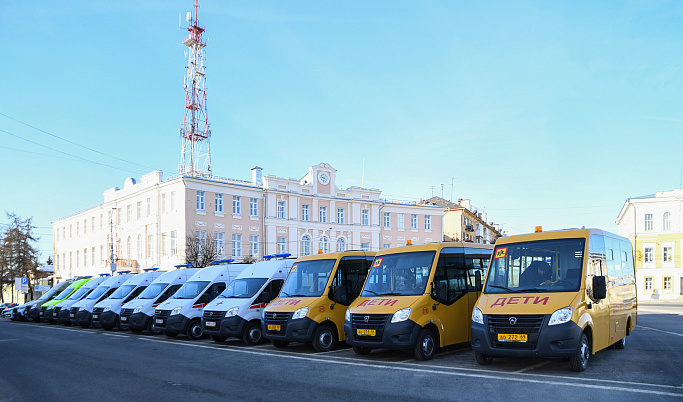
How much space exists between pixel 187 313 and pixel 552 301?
12653 millimetres

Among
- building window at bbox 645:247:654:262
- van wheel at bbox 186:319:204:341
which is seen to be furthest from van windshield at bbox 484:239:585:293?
building window at bbox 645:247:654:262

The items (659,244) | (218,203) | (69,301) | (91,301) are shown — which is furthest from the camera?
(659,244)

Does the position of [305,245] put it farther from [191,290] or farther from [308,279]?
[308,279]

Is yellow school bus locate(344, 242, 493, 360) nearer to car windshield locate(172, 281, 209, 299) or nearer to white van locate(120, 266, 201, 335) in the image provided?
car windshield locate(172, 281, 209, 299)

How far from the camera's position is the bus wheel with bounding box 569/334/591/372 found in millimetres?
10327

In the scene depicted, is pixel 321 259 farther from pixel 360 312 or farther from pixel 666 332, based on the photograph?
pixel 666 332

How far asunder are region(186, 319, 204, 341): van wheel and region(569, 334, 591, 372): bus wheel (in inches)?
495

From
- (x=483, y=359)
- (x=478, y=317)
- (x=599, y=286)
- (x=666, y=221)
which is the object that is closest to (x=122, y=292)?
(x=483, y=359)

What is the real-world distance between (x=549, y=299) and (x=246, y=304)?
9575 millimetres

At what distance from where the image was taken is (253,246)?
54.7m

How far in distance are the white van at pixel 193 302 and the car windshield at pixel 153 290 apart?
7.92ft

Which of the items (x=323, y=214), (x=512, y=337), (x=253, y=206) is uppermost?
(x=253, y=206)

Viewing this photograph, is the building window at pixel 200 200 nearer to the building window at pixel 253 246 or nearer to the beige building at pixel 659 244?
the building window at pixel 253 246

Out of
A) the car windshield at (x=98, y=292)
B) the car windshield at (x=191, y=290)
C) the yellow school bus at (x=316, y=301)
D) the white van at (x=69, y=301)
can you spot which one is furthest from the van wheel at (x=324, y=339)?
the white van at (x=69, y=301)
